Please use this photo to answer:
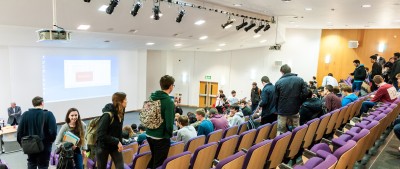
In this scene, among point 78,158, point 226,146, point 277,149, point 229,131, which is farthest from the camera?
point 229,131

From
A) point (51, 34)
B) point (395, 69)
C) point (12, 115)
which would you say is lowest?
point (12, 115)

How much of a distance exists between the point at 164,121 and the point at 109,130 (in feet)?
1.98

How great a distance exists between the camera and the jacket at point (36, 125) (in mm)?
3934

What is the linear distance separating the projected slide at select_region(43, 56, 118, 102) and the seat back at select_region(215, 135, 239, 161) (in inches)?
362

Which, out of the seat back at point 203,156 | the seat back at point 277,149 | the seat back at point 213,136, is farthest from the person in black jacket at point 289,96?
the seat back at point 203,156

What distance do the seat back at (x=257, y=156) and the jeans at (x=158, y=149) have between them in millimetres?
844

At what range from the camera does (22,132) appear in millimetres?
3955

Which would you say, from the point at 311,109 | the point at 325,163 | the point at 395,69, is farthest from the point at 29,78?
the point at 395,69

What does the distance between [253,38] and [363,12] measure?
16.0 ft

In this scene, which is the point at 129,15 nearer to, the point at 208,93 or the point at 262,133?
the point at 262,133

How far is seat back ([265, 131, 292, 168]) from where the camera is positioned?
330cm

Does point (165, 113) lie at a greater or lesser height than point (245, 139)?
greater

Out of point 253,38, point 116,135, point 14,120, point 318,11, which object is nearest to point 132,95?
point 14,120

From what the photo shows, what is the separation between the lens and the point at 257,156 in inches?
116
